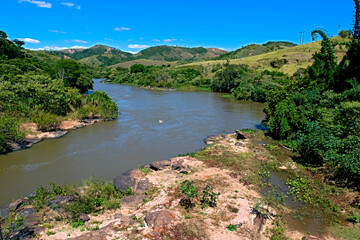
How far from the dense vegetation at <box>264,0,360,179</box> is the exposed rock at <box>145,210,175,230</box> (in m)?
8.61

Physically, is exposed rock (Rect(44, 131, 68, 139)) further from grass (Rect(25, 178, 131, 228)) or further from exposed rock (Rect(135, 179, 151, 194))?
exposed rock (Rect(135, 179, 151, 194))

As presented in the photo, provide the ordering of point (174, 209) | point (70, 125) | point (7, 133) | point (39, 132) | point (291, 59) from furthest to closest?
point (291, 59)
point (70, 125)
point (39, 132)
point (7, 133)
point (174, 209)

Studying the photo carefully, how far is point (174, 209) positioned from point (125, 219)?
1.91m

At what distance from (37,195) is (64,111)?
14.6 m

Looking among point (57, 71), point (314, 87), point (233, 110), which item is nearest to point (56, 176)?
point (314, 87)

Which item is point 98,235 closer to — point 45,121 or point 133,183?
point 133,183

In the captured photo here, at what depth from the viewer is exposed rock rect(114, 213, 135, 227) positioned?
8.14m

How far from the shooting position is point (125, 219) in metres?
8.45

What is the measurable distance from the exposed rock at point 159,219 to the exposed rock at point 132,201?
148 centimetres

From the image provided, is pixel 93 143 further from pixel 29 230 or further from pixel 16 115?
pixel 29 230

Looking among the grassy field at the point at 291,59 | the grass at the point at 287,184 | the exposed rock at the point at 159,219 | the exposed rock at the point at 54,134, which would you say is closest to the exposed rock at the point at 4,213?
the exposed rock at the point at 159,219

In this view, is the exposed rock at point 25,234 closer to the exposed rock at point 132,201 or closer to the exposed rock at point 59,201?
the exposed rock at point 59,201

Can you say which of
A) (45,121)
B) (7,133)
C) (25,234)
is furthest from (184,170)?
(45,121)

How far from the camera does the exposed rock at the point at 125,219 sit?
814 centimetres
